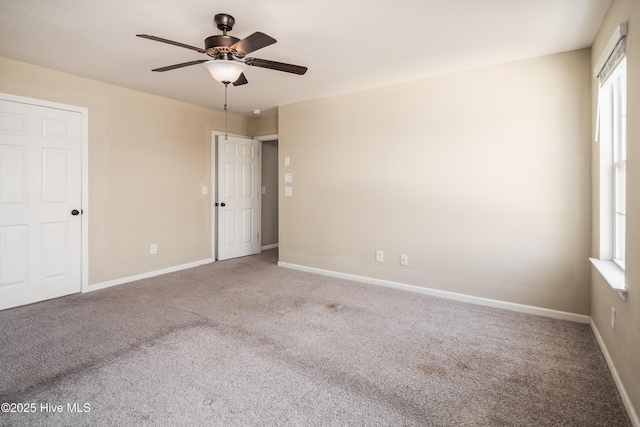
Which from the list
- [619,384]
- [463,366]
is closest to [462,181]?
[463,366]

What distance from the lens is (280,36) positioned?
2.65m

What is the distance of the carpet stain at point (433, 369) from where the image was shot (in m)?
2.11

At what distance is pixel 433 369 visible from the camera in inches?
85.0

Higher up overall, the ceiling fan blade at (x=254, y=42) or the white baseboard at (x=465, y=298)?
the ceiling fan blade at (x=254, y=42)

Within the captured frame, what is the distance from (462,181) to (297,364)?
2.47 metres

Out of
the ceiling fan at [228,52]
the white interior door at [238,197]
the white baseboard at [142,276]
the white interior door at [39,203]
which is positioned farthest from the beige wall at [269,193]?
the ceiling fan at [228,52]

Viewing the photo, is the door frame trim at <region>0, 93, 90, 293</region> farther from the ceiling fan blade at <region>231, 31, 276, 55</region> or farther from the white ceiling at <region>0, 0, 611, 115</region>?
the ceiling fan blade at <region>231, 31, 276, 55</region>

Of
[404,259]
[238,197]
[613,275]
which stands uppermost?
[238,197]

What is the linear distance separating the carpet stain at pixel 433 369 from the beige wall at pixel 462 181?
151 centimetres

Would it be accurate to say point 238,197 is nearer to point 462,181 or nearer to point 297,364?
point 462,181

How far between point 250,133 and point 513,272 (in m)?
4.56

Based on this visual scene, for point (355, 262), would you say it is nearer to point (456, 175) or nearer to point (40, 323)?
point (456, 175)

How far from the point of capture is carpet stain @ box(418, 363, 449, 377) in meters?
2.11

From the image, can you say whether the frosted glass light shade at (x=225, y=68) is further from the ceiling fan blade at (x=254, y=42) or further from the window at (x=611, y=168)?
the window at (x=611, y=168)
